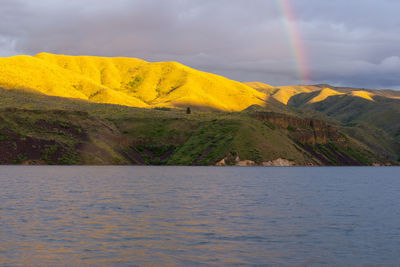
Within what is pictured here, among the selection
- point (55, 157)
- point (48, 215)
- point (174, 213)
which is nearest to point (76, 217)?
point (48, 215)

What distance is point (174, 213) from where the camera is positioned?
5012 cm

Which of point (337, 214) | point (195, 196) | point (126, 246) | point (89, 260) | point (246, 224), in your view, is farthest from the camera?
point (195, 196)

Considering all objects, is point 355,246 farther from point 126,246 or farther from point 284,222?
point 126,246

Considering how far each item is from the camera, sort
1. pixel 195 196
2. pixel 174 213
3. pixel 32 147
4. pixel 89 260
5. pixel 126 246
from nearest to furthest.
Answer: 1. pixel 89 260
2. pixel 126 246
3. pixel 174 213
4. pixel 195 196
5. pixel 32 147

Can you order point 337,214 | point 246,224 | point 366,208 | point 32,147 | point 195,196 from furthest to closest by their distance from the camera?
point 32,147 < point 195,196 < point 366,208 < point 337,214 < point 246,224

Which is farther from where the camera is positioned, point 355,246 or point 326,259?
→ point 355,246

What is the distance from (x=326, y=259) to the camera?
30.7 meters

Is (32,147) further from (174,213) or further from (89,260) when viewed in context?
(89,260)

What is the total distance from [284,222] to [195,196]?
81.8 ft

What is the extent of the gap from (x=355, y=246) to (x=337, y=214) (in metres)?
18.7

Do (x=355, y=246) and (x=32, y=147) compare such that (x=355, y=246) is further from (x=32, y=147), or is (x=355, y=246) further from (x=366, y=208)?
(x=32, y=147)

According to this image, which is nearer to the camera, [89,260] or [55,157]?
[89,260]

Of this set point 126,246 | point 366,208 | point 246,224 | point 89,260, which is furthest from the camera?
point 366,208

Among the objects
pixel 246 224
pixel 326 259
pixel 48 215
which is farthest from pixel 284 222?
pixel 48 215
